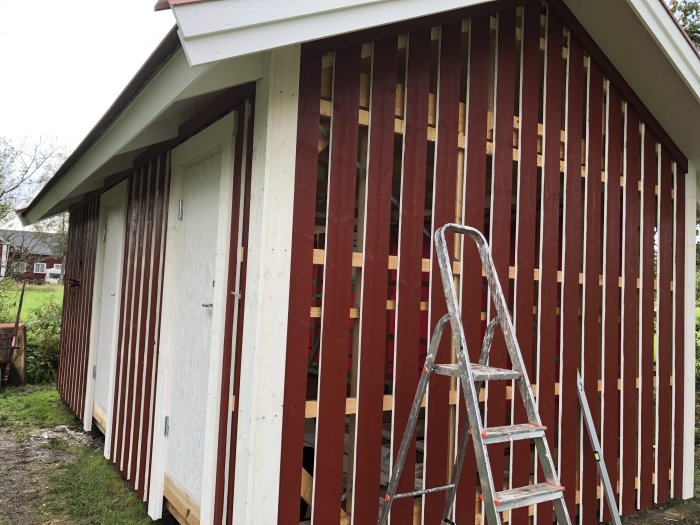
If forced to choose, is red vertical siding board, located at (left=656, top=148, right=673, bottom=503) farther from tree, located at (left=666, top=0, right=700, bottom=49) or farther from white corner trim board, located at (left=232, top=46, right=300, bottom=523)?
tree, located at (left=666, top=0, right=700, bottom=49)

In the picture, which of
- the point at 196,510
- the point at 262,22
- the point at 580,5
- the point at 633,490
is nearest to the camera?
the point at 262,22

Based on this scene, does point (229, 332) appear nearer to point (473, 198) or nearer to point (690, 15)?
point (473, 198)

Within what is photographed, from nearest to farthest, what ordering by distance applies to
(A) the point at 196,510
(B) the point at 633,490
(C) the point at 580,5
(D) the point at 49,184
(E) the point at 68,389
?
(A) the point at 196,510 → (C) the point at 580,5 → (B) the point at 633,490 → (D) the point at 49,184 → (E) the point at 68,389

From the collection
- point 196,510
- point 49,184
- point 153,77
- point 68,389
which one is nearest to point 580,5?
point 153,77

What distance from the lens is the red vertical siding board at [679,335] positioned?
3988mm

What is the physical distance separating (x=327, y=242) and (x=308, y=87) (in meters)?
0.68

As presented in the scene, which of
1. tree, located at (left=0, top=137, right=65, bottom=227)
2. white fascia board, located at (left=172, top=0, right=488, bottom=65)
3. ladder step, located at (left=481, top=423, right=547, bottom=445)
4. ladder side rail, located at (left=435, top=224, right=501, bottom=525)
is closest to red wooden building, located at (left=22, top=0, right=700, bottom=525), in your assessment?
white fascia board, located at (left=172, top=0, right=488, bottom=65)

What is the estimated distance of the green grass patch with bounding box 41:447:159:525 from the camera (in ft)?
11.2

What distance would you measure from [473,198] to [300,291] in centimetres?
113

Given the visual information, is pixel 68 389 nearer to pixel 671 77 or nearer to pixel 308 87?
pixel 308 87

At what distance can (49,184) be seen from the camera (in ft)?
16.3

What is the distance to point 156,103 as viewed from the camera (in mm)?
2426

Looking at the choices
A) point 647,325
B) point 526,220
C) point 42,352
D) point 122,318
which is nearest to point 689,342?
point 647,325

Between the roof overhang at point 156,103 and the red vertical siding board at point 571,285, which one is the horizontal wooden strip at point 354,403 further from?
the roof overhang at point 156,103
